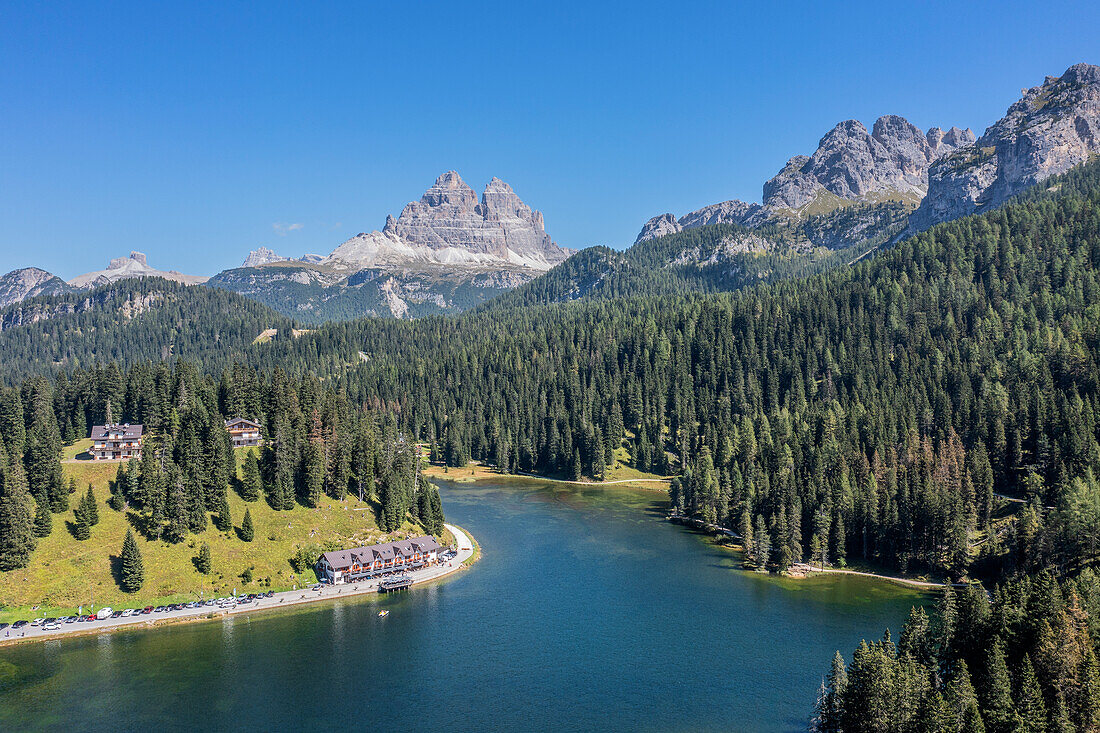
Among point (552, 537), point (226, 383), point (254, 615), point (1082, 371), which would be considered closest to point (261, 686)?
point (254, 615)

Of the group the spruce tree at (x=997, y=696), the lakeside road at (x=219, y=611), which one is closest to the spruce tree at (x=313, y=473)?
the lakeside road at (x=219, y=611)

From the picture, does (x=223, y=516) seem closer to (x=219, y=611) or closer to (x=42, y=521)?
(x=219, y=611)

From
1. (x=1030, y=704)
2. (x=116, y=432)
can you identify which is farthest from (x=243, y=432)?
(x=1030, y=704)

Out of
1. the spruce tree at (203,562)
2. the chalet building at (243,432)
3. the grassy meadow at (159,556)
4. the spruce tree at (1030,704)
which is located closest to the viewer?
the spruce tree at (1030,704)

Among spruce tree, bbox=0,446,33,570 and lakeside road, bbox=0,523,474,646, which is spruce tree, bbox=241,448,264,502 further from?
spruce tree, bbox=0,446,33,570

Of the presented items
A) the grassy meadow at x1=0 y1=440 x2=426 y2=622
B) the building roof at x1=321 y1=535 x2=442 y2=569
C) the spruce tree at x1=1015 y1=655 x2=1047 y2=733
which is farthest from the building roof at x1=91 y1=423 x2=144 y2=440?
the spruce tree at x1=1015 y1=655 x2=1047 y2=733

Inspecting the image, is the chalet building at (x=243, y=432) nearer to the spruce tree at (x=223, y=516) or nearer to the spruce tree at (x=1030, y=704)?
the spruce tree at (x=223, y=516)
